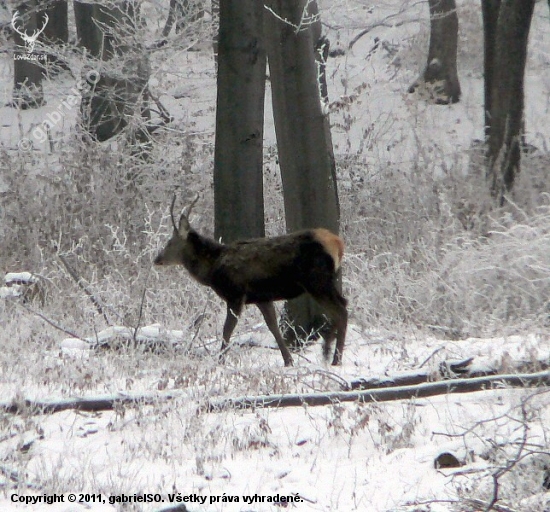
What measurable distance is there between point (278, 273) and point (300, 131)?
5.43 feet

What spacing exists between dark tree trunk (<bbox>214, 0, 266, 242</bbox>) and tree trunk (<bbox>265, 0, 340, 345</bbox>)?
83 cm

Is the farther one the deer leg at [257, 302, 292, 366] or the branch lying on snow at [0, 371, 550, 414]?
the deer leg at [257, 302, 292, 366]

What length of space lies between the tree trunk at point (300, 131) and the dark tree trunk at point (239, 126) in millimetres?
827

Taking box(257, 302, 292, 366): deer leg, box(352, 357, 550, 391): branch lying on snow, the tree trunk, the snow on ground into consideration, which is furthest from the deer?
box(352, 357, 550, 391): branch lying on snow

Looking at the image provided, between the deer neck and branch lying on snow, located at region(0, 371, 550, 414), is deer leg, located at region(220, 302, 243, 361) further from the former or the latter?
branch lying on snow, located at region(0, 371, 550, 414)

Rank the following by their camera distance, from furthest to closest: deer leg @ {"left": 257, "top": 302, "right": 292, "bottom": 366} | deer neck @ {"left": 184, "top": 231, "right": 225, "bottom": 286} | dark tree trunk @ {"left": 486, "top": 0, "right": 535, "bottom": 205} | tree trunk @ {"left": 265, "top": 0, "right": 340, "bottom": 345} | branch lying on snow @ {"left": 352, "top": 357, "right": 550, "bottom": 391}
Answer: dark tree trunk @ {"left": 486, "top": 0, "right": 535, "bottom": 205}
tree trunk @ {"left": 265, "top": 0, "right": 340, "bottom": 345}
deer neck @ {"left": 184, "top": 231, "right": 225, "bottom": 286}
deer leg @ {"left": 257, "top": 302, "right": 292, "bottom": 366}
branch lying on snow @ {"left": 352, "top": 357, "right": 550, "bottom": 391}

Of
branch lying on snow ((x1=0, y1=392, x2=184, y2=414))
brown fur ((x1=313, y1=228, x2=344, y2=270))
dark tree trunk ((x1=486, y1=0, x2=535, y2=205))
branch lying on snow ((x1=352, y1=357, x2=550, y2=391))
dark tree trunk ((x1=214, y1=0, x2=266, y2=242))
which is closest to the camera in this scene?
branch lying on snow ((x1=0, y1=392, x2=184, y2=414))

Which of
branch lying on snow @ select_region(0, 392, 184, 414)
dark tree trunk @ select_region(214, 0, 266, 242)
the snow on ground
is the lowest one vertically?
the snow on ground

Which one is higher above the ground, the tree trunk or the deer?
the tree trunk

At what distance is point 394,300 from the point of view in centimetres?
947

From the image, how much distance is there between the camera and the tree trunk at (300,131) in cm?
866

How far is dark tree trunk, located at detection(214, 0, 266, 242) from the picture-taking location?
9586 mm

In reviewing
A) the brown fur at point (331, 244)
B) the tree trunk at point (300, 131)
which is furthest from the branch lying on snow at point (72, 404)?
the tree trunk at point (300, 131)

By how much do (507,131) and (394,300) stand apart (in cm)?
432
